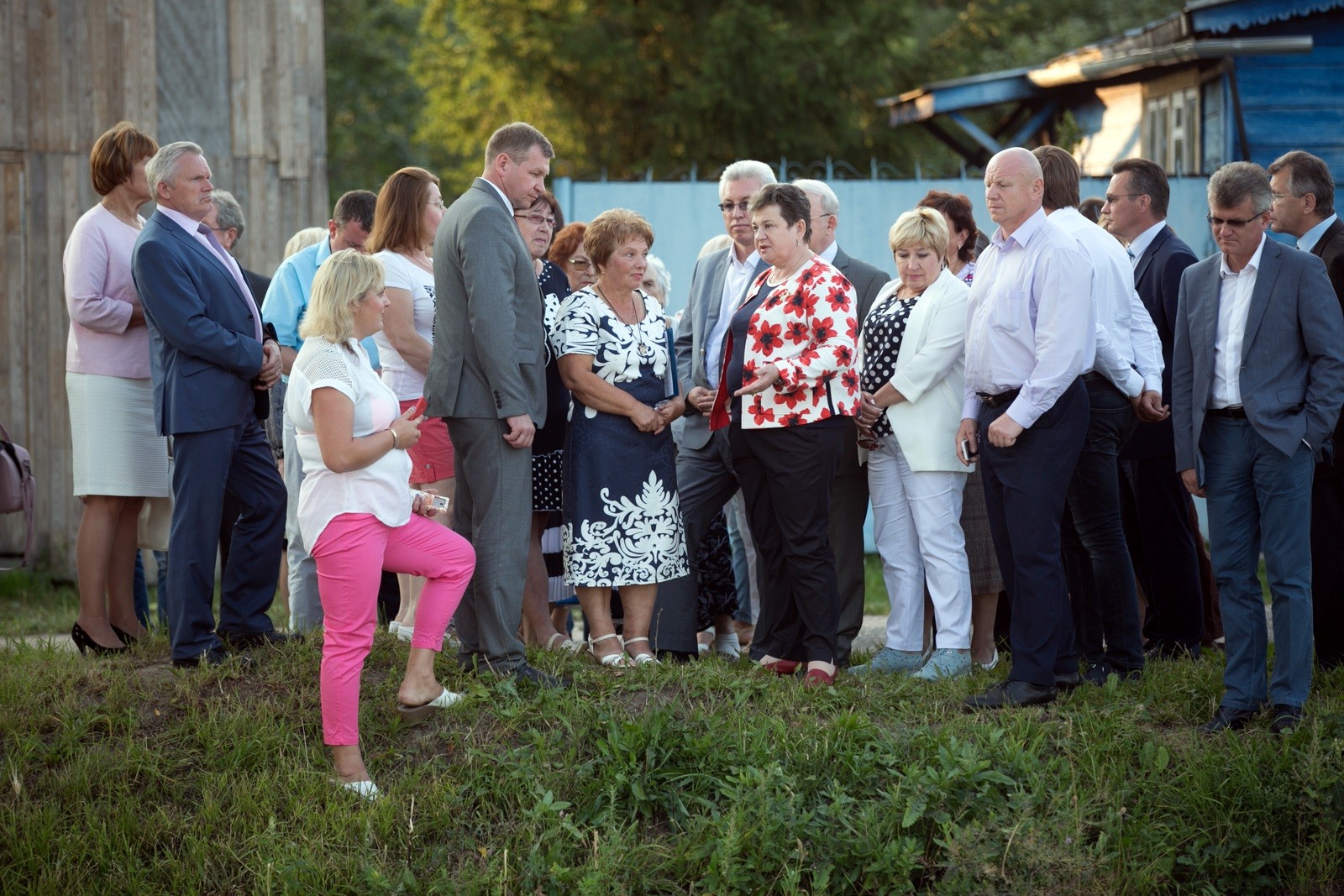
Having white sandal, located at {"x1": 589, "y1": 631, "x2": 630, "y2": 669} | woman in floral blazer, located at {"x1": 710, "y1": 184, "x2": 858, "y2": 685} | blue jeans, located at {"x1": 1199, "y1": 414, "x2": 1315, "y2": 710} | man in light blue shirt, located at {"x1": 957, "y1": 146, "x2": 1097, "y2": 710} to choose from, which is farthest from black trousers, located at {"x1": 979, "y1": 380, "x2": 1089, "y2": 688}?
white sandal, located at {"x1": 589, "y1": 631, "x2": 630, "y2": 669}

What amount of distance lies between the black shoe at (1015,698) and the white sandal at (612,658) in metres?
1.47

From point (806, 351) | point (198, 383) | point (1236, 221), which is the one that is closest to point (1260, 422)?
point (1236, 221)

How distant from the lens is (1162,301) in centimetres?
644

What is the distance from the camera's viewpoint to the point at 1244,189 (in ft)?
17.5

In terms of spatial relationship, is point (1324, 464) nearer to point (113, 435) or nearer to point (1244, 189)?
point (1244, 189)

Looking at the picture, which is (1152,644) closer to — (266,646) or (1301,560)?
(1301,560)

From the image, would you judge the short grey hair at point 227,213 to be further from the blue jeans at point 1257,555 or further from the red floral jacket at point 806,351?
the blue jeans at point 1257,555

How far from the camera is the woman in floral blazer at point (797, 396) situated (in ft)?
19.0

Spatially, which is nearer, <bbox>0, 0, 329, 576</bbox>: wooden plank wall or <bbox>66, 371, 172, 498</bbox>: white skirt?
<bbox>66, 371, 172, 498</bbox>: white skirt

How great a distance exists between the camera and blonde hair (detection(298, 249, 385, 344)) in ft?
15.9

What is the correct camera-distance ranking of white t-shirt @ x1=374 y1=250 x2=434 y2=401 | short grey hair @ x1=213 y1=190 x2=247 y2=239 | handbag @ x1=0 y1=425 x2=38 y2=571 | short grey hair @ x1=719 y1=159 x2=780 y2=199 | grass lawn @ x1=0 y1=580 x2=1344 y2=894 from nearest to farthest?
1. grass lawn @ x1=0 y1=580 x2=1344 y2=894
2. handbag @ x1=0 y1=425 x2=38 y2=571
3. white t-shirt @ x1=374 y1=250 x2=434 y2=401
4. short grey hair @ x1=719 y1=159 x2=780 y2=199
5. short grey hair @ x1=213 y1=190 x2=247 y2=239

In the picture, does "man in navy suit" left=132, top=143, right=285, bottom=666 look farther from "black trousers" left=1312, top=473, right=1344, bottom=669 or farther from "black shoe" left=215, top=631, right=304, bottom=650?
"black trousers" left=1312, top=473, right=1344, bottom=669

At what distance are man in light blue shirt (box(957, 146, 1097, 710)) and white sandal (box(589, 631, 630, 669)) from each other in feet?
4.87

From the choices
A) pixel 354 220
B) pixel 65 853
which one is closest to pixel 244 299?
pixel 354 220
